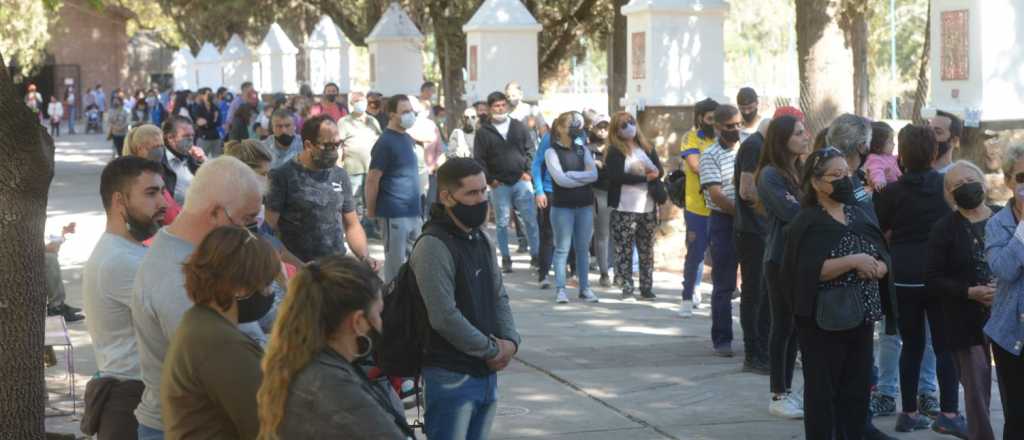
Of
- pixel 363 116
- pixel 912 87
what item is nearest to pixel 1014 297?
pixel 363 116

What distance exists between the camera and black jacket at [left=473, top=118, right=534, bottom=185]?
558 inches

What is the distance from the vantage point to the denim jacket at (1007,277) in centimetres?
677

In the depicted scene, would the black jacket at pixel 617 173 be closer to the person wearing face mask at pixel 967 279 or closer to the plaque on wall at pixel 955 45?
the plaque on wall at pixel 955 45

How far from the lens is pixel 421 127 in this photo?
14875 millimetres

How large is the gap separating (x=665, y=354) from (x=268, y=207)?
3.37 meters

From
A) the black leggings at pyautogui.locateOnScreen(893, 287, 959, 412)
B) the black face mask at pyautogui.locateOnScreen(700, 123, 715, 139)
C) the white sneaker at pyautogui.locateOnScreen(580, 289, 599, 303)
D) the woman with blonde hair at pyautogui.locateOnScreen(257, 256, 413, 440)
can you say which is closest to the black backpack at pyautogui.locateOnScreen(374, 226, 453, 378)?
the woman with blonde hair at pyautogui.locateOnScreen(257, 256, 413, 440)

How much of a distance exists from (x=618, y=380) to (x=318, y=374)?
5987 mm

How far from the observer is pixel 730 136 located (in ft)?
34.0

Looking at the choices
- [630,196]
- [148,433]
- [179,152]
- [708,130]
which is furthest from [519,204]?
[148,433]

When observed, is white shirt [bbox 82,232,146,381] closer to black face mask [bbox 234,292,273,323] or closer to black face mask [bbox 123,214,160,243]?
black face mask [bbox 123,214,160,243]

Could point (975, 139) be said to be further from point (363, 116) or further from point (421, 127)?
point (363, 116)

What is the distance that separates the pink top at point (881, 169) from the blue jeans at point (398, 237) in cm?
377

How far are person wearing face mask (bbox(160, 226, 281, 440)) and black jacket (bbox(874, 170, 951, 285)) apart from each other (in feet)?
15.4

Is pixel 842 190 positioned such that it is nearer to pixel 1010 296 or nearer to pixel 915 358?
pixel 1010 296
